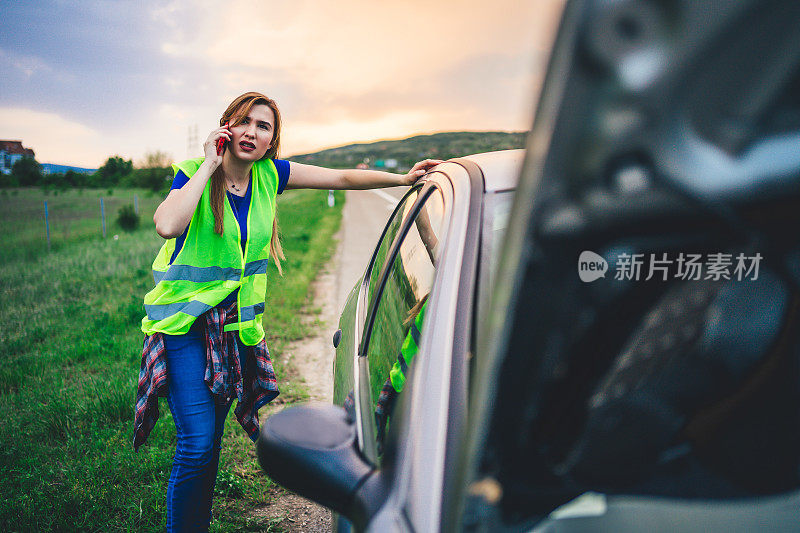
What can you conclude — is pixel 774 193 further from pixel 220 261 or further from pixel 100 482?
pixel 100 482

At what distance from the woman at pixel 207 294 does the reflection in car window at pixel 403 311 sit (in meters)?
0.70

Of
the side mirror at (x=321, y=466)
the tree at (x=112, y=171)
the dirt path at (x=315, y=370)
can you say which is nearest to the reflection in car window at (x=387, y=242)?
the side mirror at (x=321, y=466)

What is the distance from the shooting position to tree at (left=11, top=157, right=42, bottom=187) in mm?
55537

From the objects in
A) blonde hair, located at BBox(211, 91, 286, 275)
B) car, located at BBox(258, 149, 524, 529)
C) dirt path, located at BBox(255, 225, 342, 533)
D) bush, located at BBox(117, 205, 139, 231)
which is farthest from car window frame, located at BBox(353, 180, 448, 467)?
bush, located at BBox(117, 205, 139, 231)

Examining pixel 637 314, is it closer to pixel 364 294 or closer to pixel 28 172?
pixel 364 294

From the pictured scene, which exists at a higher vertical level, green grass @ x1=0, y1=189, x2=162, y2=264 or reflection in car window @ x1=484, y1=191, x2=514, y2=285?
reflection in car window @ x1=484, y1=191, x2=514, y2=285

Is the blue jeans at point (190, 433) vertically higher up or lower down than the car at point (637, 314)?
lower down

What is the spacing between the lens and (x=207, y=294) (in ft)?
7.10

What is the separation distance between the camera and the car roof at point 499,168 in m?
1.53

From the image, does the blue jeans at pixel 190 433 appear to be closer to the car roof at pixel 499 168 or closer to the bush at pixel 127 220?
the car roof at pixel 499 168

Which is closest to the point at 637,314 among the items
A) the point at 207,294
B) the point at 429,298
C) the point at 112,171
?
the point at 429,298

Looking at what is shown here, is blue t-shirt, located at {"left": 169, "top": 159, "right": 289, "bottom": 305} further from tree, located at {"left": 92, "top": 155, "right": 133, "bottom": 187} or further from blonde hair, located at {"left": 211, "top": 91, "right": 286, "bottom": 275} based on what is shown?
tree, located at {"left": 92, "top": 155, "right": 133, "bottom": 187}

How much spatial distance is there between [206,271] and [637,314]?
6.29 feet

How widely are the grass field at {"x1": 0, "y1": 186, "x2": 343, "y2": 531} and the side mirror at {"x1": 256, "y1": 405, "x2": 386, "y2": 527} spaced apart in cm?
199
